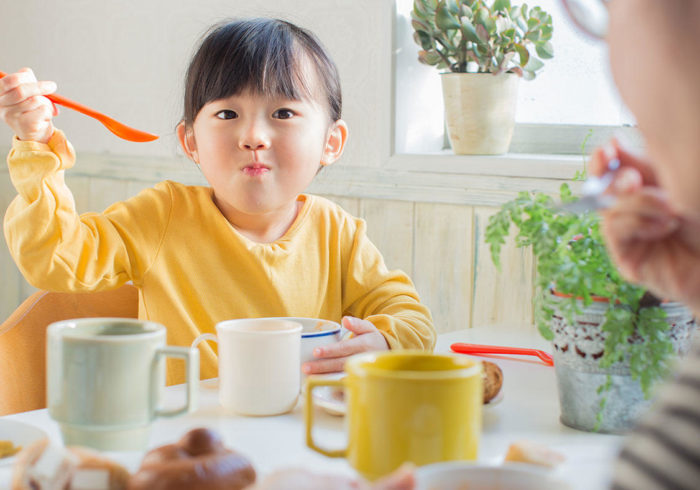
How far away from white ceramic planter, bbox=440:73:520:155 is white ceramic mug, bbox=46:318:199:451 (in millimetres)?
1021

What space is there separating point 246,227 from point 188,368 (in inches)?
26.7

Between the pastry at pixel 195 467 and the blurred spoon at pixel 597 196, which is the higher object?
the blurred spoon at pixel 597 196

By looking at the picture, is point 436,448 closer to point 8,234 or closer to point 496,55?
point 8,234

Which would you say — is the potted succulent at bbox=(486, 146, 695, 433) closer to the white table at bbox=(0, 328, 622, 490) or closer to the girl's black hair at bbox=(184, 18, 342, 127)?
the white table at bbox=(0, 328, 622, 490)

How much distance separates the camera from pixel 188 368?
0.65 m

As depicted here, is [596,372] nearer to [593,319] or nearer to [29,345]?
[593,319]

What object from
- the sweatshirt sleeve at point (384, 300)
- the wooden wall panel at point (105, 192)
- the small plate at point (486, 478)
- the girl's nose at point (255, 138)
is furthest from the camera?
the wooden wall panel at point (105, 192)

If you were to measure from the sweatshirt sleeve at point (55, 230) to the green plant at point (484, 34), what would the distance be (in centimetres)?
69

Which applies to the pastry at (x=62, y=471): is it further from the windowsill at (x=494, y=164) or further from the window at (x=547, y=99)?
the window at (x=547, y=99)

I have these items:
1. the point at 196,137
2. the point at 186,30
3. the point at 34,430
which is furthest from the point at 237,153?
the point at 186,30

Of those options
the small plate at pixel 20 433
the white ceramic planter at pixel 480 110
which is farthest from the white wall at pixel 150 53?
the small plate at pixel 20 433

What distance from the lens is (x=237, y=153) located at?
3.93ft

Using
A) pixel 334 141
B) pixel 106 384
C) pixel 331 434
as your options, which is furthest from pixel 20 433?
pixel 334 141

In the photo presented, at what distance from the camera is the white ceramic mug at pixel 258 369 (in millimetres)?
802
